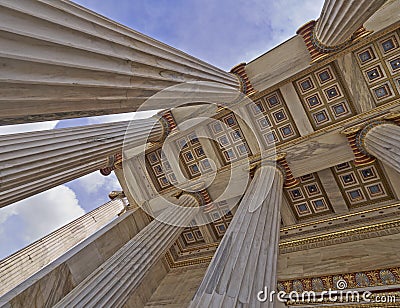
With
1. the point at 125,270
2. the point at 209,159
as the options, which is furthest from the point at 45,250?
the point at 209,159

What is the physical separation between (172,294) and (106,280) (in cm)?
406

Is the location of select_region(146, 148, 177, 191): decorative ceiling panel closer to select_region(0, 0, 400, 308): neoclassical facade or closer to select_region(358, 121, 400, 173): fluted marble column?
select_region(0, 0, 400, 308): neoclassical facade

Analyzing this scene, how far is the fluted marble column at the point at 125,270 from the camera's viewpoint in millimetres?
4742

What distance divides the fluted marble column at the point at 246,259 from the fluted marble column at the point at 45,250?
18.1ft

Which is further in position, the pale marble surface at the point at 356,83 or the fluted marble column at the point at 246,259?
the pale marble surface at the point at 356,83

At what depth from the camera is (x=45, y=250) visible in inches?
321

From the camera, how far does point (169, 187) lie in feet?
35.1

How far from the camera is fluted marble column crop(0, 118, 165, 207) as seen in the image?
4320mm

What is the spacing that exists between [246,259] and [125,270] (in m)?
2.84

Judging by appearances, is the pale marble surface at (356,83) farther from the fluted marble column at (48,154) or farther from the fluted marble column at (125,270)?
the fluted marble column at (48,154)

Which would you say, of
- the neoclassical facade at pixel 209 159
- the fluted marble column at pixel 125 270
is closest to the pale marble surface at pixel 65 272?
the neoclassical facade at pixel 209 159

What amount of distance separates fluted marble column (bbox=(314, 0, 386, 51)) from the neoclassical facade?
0.04 metres

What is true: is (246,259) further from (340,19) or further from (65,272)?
(340,19)

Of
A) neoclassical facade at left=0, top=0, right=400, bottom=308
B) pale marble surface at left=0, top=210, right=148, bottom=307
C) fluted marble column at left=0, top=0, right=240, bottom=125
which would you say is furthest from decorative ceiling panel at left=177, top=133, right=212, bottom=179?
fluted marble column at left=0, top=0, right=240, bottom=125
